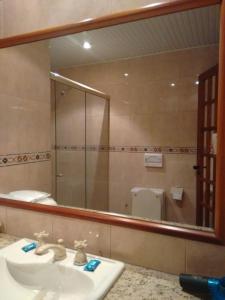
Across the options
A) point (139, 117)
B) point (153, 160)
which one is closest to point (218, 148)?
point (153, 160)

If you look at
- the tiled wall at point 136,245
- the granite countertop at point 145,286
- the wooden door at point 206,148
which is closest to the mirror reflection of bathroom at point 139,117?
the wooden door at point 206,148

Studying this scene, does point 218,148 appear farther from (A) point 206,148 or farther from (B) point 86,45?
(B) point 86,45

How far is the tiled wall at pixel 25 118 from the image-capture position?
Result: 1347 mm

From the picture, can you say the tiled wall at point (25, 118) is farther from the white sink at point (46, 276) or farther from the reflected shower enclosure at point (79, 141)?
the white sink at point (46, 276)

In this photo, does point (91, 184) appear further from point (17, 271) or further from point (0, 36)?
point (0, 36)

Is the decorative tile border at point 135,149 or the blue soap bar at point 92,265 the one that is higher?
the decorative tile border at point 135,149

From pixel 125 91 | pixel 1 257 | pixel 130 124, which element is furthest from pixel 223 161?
pixel 1 257

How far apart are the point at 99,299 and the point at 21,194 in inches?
32.3

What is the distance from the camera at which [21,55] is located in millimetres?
1343

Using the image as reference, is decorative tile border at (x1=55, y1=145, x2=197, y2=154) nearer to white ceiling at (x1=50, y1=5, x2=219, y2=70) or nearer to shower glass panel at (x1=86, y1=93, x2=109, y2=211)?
shower glass panel at (x1=86, y1=93, x2=109, y2=211)

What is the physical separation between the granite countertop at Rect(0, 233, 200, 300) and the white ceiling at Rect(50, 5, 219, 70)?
0.92m

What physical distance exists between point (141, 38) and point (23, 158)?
100cm

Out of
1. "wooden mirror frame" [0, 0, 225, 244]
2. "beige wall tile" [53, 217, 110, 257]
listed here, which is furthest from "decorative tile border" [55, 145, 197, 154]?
"beige wall tile" [53, 217, 110, 257]

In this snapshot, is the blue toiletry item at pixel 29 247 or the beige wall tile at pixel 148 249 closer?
the beige wall tile at pixel 148 249
